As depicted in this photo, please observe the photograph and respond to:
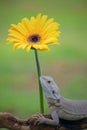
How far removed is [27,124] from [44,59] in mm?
480

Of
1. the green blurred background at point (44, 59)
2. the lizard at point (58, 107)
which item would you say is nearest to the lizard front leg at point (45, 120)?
the lizard at point (58, 107)

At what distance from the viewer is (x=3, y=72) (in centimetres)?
227

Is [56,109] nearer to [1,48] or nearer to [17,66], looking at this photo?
[17,66]

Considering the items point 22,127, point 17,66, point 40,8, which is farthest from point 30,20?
point 22,127

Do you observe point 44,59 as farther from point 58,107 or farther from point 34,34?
point 58,107

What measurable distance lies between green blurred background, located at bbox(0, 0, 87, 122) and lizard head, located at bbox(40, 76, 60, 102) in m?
0.13

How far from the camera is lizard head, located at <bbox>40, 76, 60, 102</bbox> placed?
2055 millimetres

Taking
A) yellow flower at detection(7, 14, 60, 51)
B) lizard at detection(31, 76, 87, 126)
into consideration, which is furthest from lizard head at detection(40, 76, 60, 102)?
yellow flower at detection(7, 14, 60, 51)

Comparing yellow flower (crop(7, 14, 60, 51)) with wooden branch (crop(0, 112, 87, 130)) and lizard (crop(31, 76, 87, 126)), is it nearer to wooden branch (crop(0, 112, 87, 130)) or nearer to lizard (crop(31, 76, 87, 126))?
lizard (crop(31, 76, 87, 126))

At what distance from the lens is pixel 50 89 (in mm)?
2059

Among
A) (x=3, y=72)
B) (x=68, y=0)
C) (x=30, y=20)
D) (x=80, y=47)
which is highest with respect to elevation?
(x=68, y=0)

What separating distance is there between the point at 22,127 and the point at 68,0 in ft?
3.23

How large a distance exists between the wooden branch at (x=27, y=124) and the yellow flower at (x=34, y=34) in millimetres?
474

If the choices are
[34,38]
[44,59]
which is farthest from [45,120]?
[34,38]
